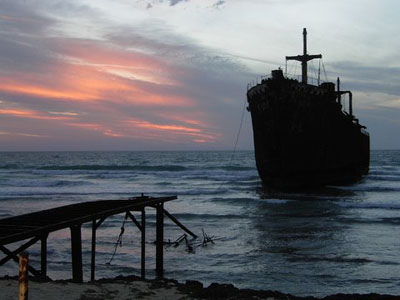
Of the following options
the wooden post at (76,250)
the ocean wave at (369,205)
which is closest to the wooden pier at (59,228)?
the wooden post at (76,250)

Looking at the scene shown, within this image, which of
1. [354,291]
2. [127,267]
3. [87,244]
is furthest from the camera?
[87,244]

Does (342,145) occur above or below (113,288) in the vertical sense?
above

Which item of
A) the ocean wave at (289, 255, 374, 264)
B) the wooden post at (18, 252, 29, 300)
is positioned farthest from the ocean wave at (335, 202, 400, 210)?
the wooden post at (18, 252, 29, 300)

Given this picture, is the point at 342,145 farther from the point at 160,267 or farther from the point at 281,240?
the point at 160,267

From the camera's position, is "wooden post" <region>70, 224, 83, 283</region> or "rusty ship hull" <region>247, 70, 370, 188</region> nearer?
"wooden post" <region>70, 224, 83, 283</region>

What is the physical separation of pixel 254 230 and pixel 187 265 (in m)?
6.30

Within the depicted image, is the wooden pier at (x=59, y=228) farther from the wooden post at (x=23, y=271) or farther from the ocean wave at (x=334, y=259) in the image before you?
the ocean wave at (x=334, y=259)

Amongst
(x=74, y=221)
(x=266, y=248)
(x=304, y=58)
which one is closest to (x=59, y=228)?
(x=74, y=221)

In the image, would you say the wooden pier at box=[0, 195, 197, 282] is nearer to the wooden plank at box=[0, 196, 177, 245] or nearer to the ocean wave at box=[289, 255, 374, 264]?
the wooden plank at box=[0, 196, 177, 245]

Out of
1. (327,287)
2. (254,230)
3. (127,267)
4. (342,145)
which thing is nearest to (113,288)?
(127,267)

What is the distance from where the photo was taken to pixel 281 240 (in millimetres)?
15789

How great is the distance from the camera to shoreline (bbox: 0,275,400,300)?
741 centimetres

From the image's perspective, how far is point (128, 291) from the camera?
7.87 meters

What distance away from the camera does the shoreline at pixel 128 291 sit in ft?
24.3
